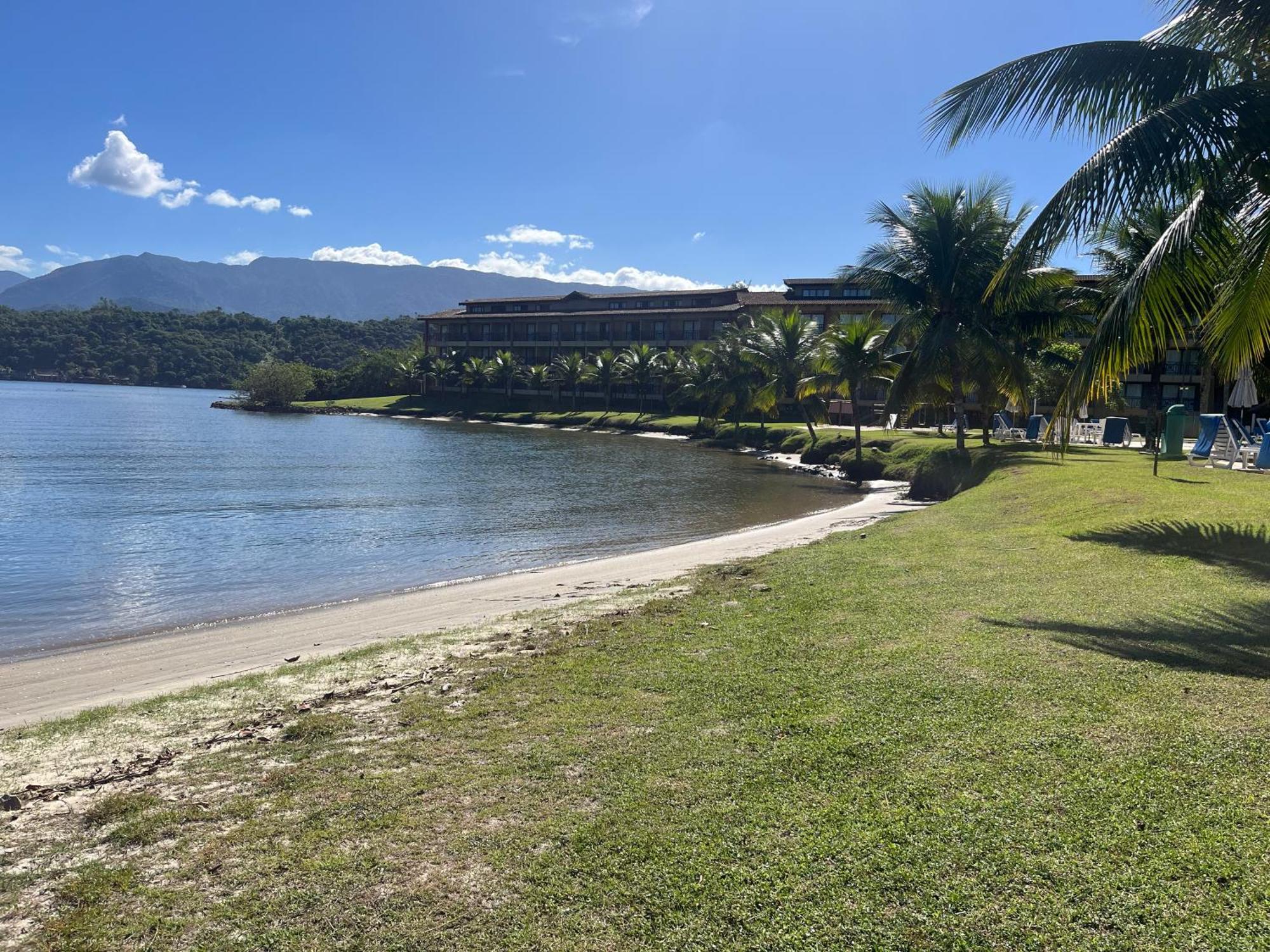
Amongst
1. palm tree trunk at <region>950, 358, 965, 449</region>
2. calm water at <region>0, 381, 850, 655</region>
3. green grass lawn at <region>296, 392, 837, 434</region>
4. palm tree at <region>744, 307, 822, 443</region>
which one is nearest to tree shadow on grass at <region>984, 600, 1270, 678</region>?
calm water at <region>0, 381, 850, 655</region>

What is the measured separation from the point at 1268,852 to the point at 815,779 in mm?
2240

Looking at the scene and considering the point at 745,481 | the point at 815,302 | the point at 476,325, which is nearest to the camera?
the point at 745,481

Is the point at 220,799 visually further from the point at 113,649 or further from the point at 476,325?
the point at 476,325

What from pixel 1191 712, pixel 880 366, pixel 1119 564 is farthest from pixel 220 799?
pixel 880 366

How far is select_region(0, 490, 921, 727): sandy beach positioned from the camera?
32.6 feet

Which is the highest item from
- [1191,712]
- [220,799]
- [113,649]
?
[1191,712]

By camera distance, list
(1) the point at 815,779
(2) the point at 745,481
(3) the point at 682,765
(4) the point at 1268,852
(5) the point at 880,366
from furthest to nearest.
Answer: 1. (2) the point at 745,481
2. (5) the point at 880,366
3. (3) the point at 682,765
4. (1) the point at 815,779
5. (4) the point at 1268,852

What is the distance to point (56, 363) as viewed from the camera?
17538 centimetres

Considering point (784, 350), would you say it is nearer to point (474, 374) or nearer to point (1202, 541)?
point (1202, 541)

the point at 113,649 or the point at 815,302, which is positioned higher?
the point at 815,302

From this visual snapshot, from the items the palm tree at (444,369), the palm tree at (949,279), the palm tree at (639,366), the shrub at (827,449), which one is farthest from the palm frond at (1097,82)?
the palm tree at (444,369)

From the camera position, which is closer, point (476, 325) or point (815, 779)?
point (815, 779)

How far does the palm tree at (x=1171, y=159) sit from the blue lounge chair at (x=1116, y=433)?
87.6 ft

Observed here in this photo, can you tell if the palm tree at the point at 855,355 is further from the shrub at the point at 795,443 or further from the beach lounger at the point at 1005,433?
the shrub at the point at 795,443
